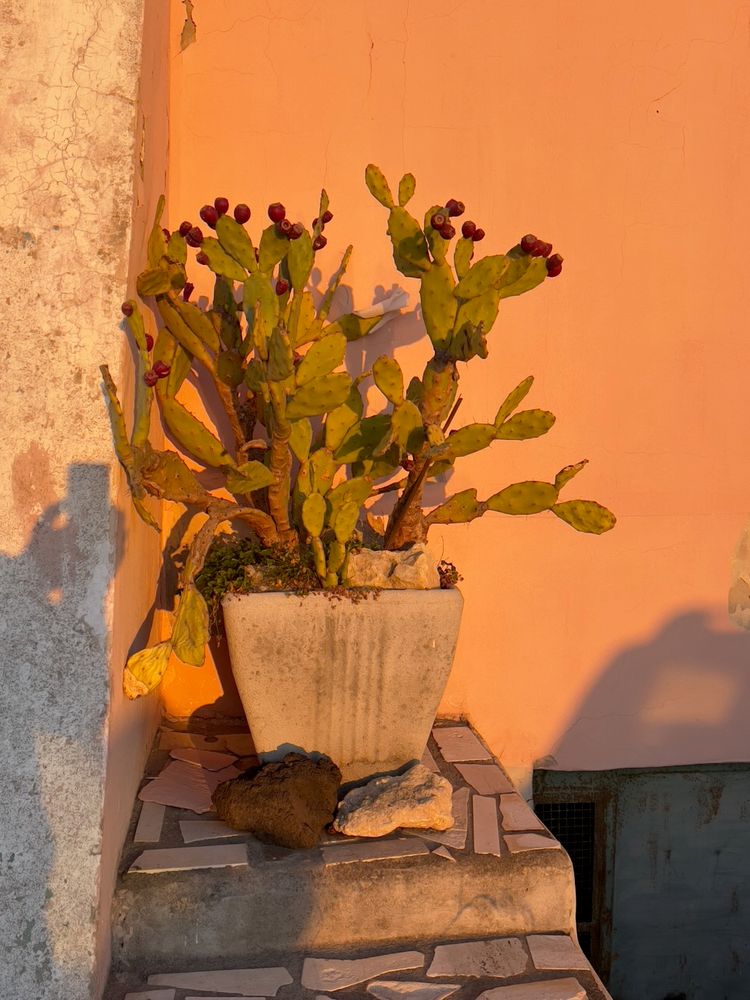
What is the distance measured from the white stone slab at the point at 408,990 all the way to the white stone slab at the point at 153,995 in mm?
379

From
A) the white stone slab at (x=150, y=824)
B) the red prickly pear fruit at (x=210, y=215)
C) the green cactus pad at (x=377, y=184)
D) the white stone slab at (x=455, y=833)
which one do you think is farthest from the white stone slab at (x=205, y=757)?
the green cactus pad at (x=377, y=184)

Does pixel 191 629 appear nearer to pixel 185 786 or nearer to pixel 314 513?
pixel 314 513

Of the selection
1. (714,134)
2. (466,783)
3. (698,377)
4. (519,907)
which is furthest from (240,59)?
(519,907)

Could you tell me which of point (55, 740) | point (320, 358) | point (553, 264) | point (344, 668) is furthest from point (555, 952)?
point (553, 264)

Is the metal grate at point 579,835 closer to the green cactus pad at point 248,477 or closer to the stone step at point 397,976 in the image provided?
the stone step at point 397,976

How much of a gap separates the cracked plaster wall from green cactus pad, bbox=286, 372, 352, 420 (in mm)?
Result: 362

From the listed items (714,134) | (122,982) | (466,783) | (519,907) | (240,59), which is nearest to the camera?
(122,982)

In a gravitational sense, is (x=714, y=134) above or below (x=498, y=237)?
above

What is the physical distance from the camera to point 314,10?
2.73m

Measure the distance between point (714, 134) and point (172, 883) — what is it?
2573 mm

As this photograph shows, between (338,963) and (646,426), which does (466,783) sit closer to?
(338,963)

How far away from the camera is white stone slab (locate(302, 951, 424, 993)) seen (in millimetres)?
1879

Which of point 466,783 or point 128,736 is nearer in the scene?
point 128,736

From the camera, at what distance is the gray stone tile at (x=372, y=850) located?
2.04 metres
